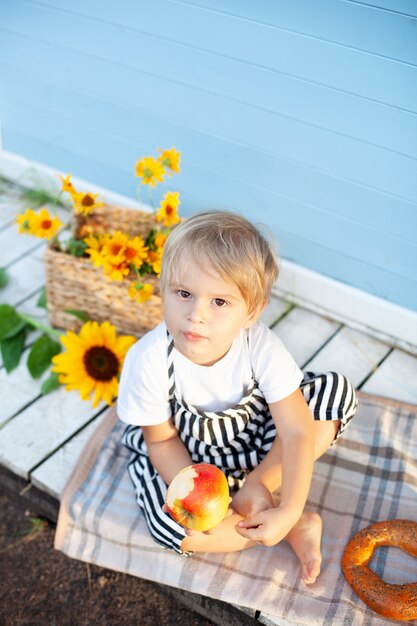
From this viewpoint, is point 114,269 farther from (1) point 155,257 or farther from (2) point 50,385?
(2) point 50,385

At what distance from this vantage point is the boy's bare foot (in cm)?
169

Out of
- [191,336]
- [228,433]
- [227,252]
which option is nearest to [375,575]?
[228,433]

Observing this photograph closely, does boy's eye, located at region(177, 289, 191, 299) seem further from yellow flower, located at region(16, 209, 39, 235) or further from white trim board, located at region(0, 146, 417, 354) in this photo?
white trim board, located at region(0, 146, 417, 354)

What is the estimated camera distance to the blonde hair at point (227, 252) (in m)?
1.51

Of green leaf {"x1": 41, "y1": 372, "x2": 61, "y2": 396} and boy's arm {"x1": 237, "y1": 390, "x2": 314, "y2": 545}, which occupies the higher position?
boy's arm {"x1": 237, "y1": 390, "x2": 314, "y2": 545}

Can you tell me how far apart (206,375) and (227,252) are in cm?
33

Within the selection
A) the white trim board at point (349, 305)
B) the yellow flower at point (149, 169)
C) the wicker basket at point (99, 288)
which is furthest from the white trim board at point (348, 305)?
the yellow flower at point (149, 169)

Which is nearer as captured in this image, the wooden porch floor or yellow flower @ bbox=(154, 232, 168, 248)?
the wooden porch floor

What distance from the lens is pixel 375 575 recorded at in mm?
1693

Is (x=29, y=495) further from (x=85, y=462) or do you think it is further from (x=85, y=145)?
(x=85, y=145)

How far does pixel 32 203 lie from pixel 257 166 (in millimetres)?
1136

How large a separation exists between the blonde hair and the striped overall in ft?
0.80

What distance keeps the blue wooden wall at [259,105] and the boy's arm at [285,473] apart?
85 cm

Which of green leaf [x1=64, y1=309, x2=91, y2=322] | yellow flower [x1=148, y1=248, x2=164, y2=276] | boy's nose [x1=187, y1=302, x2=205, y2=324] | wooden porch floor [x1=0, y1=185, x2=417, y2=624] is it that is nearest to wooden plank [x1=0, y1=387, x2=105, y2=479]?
wooden porch floor [x1=0, y1=185, x2=417, y2=624]
